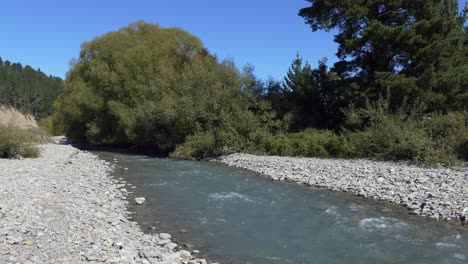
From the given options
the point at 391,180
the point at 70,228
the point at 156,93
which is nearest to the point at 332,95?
the point at 391,180

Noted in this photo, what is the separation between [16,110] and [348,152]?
11601 cm

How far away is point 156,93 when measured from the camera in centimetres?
3172

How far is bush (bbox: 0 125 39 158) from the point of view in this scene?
20.3 metres

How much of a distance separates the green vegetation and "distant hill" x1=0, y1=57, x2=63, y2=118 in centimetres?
8729

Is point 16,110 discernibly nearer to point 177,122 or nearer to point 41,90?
point 41,90

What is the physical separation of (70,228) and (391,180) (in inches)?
442

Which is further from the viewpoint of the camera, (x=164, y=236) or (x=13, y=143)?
(x=13, y=143)

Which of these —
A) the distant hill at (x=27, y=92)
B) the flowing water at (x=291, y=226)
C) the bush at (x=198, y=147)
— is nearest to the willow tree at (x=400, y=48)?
the bush at (x=198, y=147)

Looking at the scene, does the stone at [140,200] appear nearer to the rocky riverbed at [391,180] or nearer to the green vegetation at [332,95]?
the rocky riverbed at [391,180]

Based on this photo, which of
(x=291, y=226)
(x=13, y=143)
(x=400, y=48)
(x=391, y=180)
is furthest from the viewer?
(x=400, y=48)

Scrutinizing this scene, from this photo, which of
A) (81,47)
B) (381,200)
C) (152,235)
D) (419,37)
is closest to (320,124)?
(419,37)

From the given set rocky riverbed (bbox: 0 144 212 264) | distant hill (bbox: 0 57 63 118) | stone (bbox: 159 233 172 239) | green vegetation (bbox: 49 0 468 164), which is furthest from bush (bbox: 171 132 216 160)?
distant hill (bbox: 0 57 63 118)

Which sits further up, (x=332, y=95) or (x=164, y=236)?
(x=332, y=95)

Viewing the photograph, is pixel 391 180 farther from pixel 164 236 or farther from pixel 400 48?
pixel 400 48
